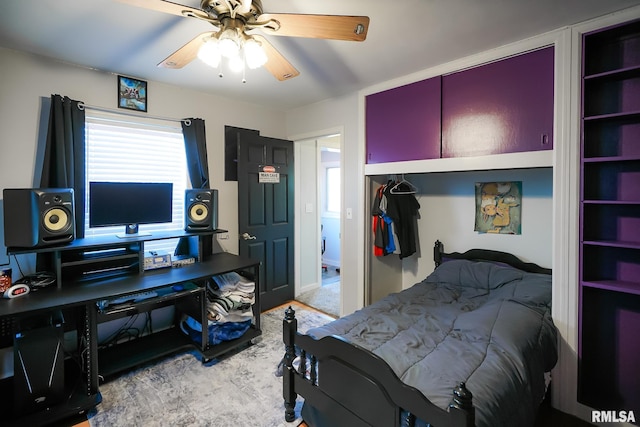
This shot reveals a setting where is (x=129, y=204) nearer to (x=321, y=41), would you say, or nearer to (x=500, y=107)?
(x=321, y=41)

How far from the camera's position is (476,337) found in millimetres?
1741

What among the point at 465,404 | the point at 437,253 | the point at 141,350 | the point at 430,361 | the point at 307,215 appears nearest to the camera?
the point at 465,404

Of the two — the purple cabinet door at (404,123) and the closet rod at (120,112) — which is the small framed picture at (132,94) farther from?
the purple cabinet door at (404,123)

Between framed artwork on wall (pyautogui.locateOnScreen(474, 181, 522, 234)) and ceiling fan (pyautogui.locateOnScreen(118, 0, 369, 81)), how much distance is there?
203cm

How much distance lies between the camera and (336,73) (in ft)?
8.49

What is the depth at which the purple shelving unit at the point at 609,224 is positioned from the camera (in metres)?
1.83

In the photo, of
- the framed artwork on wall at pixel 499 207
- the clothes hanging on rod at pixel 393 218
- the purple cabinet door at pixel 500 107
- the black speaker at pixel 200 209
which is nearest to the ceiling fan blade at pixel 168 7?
the black speaker at pixel 200 209

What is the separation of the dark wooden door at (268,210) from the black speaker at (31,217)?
1.52m

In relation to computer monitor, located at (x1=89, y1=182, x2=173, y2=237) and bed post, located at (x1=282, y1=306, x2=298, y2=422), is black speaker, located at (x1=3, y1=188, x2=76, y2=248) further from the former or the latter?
bed post, located at (x1=282, y1=306, x2=298, y2=422)

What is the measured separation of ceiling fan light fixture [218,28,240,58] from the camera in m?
1.42

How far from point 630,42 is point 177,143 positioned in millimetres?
3551

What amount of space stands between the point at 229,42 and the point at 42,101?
189 cm

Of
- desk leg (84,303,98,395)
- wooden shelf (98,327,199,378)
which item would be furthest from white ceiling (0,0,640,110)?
wooden shelf (98,327,199,378)

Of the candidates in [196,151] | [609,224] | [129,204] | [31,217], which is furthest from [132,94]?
[609,224]
